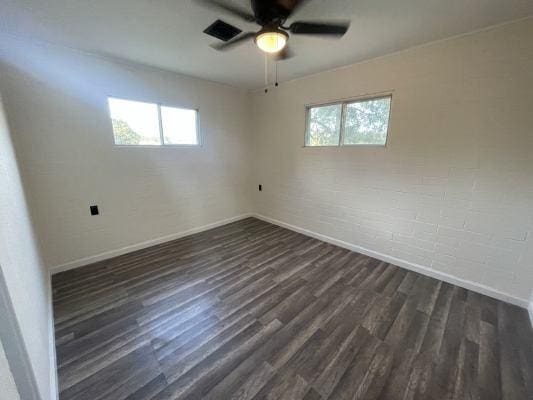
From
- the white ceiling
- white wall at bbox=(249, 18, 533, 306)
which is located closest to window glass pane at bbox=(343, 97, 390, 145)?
white wall at bbox=(249, 18, 533, 306)

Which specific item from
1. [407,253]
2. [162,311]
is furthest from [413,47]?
[162,311]

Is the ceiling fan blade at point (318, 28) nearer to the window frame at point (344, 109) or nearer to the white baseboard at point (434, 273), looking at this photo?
the window frame at point (344, 109)

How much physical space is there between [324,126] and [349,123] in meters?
0.38

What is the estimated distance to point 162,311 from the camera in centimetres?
197

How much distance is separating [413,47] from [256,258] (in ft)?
9.83

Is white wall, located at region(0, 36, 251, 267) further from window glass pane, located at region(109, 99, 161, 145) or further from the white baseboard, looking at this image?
the white baseboard

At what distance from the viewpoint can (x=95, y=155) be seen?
2.65m

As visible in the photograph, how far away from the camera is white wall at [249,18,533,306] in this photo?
1935mm

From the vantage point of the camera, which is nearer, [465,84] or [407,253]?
[465,84]

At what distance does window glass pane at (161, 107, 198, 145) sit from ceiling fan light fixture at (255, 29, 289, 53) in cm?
211

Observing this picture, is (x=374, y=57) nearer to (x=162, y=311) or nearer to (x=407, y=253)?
(x=407, y=253)

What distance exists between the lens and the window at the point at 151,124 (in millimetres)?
2793

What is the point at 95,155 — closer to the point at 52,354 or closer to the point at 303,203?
the point at 52,354

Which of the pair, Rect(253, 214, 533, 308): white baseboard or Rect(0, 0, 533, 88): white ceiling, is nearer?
Rect(0, 0, 533, 88): white ceiling
